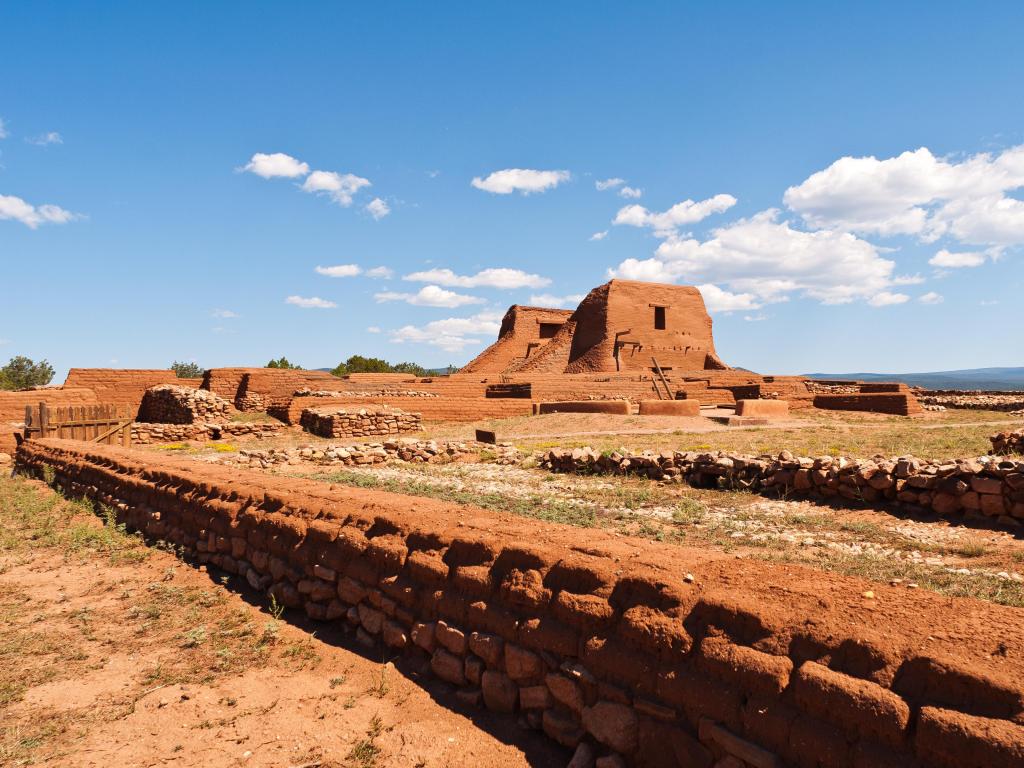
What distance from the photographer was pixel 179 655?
415 cm

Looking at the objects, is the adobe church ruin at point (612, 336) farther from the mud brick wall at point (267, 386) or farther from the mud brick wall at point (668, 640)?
the mud brick wall at point (668, 640)

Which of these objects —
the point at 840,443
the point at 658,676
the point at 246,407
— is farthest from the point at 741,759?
the point at 246,407

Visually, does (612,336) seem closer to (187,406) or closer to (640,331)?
(640,331)

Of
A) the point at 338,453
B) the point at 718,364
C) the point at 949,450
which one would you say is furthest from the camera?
the point at 718,364

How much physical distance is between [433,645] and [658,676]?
62.1 inches

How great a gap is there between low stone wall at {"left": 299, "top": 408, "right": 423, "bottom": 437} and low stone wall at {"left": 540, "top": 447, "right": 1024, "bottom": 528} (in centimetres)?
1130

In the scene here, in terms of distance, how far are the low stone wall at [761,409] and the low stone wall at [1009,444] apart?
10221 mm

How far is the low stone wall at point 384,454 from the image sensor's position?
42.3 feet

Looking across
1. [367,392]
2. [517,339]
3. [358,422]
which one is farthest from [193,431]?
[517,339]

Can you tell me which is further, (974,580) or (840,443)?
(840,443)

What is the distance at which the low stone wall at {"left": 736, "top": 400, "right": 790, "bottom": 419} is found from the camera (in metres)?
21.6

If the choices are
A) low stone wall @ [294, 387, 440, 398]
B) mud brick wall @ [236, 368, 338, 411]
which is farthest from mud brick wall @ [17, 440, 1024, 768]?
mud brick wall @ [236, 368, 338, 411]

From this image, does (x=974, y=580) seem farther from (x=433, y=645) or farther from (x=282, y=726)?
(x=282, y=726)

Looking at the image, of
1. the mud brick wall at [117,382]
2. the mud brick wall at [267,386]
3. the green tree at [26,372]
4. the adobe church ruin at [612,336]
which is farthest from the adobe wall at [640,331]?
the green tree at [26,372]
